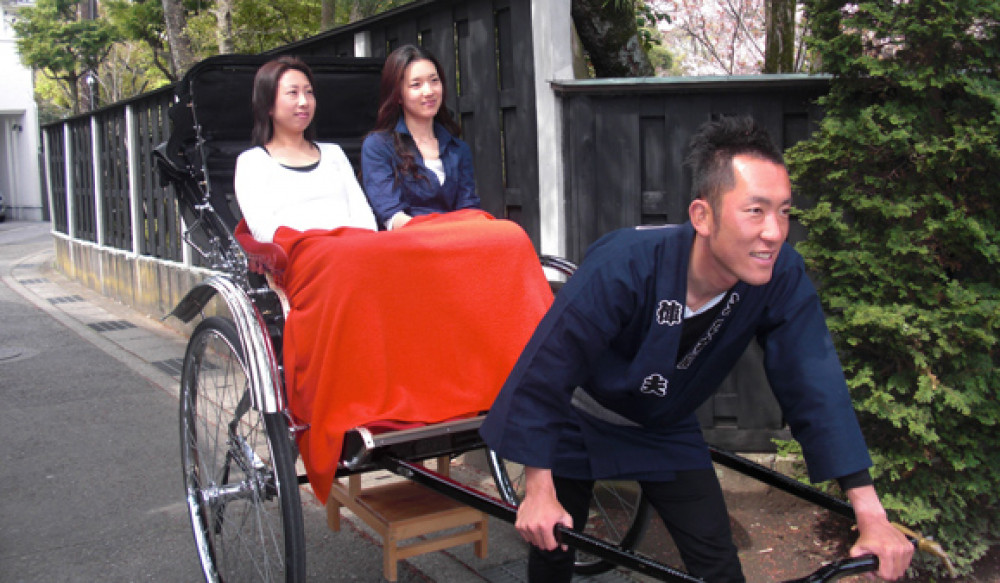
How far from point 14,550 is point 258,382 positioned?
192 centimetres

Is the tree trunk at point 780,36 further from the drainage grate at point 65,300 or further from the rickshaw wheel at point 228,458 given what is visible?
→ the drainage grate at point 65,300

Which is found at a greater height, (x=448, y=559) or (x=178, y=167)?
(x=178, y=167)

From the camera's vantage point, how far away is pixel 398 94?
3902mm

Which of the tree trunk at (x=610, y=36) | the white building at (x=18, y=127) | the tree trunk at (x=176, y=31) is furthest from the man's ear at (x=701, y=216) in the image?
the white building at (x=18, y=127)

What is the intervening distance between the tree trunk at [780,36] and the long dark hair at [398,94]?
3.93 metres


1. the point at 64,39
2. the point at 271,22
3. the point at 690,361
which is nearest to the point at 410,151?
the point at 690,361

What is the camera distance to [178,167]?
12.7 ft

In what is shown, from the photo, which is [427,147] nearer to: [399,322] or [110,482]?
[399,322]

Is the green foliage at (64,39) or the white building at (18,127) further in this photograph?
the white building at (18,127)

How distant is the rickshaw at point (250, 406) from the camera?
2785mm

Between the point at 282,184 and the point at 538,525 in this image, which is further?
the point at 282,184

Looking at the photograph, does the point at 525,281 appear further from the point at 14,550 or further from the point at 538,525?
the point at 14,550

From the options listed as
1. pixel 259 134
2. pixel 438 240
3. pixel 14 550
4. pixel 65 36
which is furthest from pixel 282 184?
pixel 65 36

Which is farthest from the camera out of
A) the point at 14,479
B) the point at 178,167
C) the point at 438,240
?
the point at 14,479
